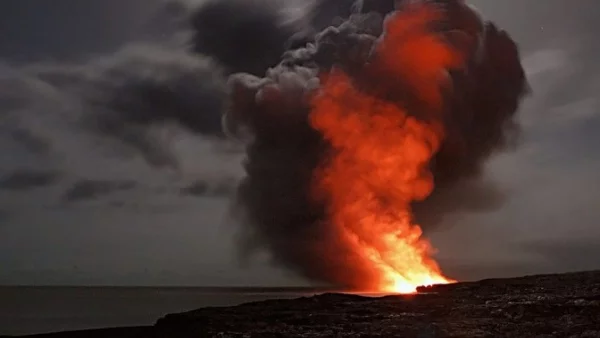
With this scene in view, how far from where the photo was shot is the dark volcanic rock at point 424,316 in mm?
52172

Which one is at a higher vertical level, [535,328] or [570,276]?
[570,276]

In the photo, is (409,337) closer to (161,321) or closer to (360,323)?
(360,323)

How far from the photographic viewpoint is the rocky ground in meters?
52.2

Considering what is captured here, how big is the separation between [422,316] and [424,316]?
0.59ft

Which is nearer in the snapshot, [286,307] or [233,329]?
[233,329]

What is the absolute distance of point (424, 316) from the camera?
199 ft

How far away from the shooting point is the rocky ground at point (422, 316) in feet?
171

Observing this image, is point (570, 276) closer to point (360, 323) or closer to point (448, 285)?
point (448, 285)

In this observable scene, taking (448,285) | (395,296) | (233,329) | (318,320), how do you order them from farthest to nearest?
(448,285)
(395,296)
(318,320)
(233,329)

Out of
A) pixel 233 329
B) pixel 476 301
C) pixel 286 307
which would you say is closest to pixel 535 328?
pixel 476 301

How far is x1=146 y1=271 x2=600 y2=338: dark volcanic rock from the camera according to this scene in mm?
52172

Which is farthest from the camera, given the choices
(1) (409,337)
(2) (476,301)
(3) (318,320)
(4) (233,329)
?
(2) (476,301)

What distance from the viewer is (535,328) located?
170ft

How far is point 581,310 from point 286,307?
94.6 feet
